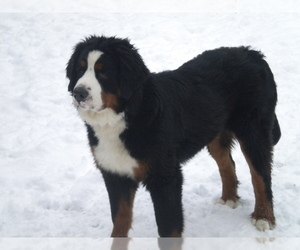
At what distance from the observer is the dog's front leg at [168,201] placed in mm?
3260

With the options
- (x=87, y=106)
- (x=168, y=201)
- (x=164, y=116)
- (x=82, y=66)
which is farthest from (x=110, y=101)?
(x=168, y=201)

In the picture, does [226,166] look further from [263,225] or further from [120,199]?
[120,199]

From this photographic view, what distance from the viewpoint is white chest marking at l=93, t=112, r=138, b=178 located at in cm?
319

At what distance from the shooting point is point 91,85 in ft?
9.59

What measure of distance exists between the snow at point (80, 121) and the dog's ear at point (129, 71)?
1440 millimetres

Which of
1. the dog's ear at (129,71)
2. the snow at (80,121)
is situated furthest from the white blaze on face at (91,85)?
the snow at (80,121)

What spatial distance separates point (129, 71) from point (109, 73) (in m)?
0.14

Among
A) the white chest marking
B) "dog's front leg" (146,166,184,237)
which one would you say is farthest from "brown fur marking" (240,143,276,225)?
the white chest marking

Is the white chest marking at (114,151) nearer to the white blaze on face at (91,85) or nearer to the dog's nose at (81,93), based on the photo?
the white blaze on face at (91,85)

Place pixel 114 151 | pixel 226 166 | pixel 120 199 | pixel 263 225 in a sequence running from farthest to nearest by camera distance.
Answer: pixel 226 166 < pixel 263 225 < pixel 120 199 < pixel 114 151

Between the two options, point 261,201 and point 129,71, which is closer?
point 129,71

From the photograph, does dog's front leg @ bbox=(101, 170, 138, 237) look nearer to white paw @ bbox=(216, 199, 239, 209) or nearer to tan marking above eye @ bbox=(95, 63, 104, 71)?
tan marking above eye @ bbox=(95, 63, 104, 71)

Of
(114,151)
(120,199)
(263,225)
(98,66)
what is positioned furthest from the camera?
(263,225)

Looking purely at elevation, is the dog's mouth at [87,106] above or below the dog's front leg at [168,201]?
above
